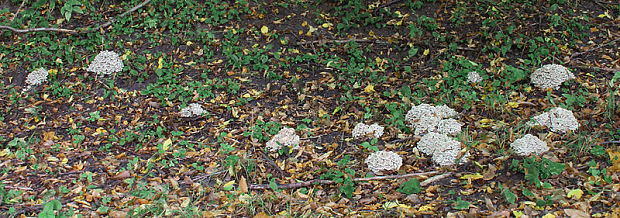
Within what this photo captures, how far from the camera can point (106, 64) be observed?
16.3ft

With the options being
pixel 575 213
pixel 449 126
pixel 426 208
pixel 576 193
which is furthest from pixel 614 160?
pixel 426 208

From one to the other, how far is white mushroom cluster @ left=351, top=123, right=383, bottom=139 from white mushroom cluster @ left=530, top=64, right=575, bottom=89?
164 cm

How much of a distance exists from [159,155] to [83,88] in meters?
1.45

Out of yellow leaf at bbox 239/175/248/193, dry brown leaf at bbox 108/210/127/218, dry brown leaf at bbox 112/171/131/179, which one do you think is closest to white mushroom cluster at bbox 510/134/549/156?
yellow leaf at bbox 239/175/248/193

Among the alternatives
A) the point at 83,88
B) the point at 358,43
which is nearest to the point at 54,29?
the point at 83,88

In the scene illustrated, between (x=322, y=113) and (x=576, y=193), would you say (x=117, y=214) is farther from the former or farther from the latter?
(x=576, y=193)

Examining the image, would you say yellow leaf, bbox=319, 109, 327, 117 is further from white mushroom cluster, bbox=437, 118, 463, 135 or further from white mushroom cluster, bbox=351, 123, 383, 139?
white mushroom cluster, bbox=437, 118, 463, 135

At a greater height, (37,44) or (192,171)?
(37,44)

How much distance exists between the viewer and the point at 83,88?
4809mm

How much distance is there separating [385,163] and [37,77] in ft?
11.9

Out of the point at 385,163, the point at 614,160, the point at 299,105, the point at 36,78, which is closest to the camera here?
the point at 614,160

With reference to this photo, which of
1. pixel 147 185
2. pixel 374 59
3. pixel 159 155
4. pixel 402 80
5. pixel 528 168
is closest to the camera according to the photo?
pixel 528 168

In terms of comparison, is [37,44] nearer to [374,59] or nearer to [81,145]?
[81,145]

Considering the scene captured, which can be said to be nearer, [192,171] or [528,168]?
[528,168]
